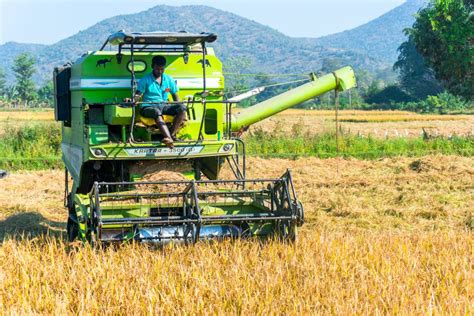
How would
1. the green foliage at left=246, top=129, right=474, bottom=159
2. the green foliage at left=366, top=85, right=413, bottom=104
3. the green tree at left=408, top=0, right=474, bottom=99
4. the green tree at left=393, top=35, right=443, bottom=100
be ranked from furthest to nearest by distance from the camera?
the green tree at left=393, top=35, right=443, bottom=100 < the green foliage at left=366, top=85, right=413, bottom=104 < the green tree at left=408, top=0, right=474, bottom=99 < the green foliage at left=246, top=129, right=474, bottom=159

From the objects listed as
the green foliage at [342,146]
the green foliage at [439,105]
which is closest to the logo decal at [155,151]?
the green foliage at [342,146]

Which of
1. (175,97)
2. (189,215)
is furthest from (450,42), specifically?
(189,215)

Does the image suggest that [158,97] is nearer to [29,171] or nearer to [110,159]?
[110,159]

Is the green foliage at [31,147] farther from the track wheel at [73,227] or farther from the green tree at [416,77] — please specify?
the green tree at [416,77]

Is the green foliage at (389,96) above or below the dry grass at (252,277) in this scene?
above

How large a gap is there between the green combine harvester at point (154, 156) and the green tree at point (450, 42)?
1642 centimetres

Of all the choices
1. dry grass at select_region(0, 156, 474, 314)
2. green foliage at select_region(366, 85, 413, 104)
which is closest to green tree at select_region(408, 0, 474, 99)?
dry grass at select_region(0, 156, 474, 314)

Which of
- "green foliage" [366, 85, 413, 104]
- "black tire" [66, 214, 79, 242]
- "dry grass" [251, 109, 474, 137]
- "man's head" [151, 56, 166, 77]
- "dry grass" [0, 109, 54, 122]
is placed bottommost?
"dry grass" [251, 109, 474, 137]

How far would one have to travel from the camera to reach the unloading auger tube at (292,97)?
11.4 meters

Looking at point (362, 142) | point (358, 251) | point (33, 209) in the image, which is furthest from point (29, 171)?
point (358, 251)

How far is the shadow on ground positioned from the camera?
405 inches

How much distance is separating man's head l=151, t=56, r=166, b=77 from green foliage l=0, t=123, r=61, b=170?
10.8 metres

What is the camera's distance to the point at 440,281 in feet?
19.9

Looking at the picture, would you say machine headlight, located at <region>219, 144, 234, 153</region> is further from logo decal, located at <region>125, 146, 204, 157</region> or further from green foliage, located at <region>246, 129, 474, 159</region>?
green foliage, located at <region>246, 129, 474, 159</region>
